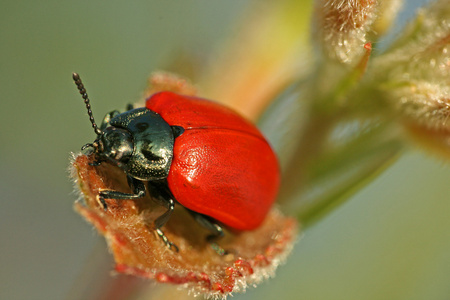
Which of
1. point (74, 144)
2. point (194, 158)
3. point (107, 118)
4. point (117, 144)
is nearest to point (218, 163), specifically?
point (194, 158)

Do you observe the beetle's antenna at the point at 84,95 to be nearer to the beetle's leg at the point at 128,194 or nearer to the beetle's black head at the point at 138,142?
the beetle's black head at the point at 138,142

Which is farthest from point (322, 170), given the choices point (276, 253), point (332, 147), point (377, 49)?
point (377, 49)

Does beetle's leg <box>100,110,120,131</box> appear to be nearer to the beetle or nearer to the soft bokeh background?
the beetle

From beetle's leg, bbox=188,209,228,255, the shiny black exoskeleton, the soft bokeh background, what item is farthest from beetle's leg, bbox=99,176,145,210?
the soft bokeh background

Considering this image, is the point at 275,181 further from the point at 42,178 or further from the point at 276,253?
the point at 42,178

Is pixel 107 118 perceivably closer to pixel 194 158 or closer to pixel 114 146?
pixel 114 146
